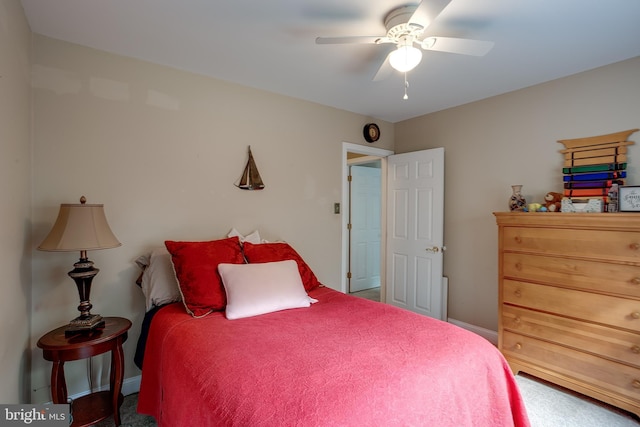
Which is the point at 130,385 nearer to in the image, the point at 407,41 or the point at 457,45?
the point at 407,41

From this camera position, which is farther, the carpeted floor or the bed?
the carpeted floor

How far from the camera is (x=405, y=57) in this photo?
1685mm

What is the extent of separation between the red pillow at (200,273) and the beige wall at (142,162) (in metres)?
0.44

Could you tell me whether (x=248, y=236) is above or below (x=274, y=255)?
above

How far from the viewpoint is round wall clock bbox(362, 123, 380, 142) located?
361 cm

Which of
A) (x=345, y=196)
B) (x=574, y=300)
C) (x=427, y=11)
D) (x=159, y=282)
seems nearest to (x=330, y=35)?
(x=427, y=11)

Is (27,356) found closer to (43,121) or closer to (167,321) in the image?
(167,321)

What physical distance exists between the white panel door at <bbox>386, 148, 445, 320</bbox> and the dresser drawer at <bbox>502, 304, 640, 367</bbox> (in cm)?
93

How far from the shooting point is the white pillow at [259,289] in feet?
6.07

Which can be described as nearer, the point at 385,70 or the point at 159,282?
the point at 385,70

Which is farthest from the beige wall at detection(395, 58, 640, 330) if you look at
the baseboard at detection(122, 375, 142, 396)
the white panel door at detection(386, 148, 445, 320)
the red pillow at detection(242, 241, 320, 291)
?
the baseboard at detection(122, 375, 142, 396)

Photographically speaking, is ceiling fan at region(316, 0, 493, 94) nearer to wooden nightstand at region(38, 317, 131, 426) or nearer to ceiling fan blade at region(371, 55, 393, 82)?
ceiling fan blade at region(371, 55, 393, 82)

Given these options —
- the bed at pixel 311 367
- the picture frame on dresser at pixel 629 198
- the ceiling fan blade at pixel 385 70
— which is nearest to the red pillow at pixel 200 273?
the bed at pixel 311 367

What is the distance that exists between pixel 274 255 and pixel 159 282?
2.61 ft
